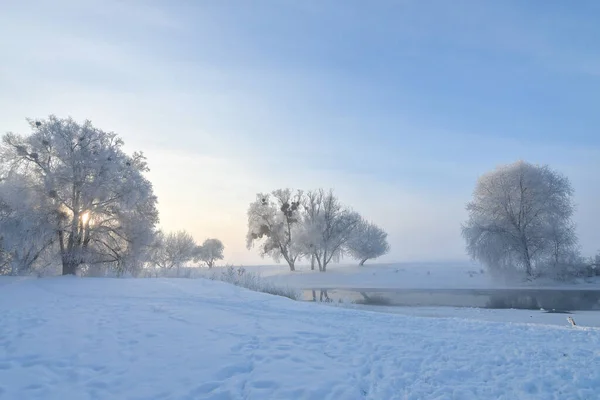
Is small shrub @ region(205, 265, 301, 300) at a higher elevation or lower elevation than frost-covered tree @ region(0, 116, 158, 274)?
lower

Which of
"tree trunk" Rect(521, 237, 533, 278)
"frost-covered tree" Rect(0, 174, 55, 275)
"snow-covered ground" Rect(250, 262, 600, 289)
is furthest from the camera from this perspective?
"tree trunk" Rect(521, 237, 533, 278)

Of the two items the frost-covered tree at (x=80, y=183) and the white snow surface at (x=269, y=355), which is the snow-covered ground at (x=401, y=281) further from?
the white snow surface at (x=269, y=355)

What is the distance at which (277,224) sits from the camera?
5256cm

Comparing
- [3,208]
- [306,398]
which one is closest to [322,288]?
[3,208]

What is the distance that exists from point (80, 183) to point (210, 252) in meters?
47.0

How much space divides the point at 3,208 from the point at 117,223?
5.22 m

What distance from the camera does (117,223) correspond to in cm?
2202

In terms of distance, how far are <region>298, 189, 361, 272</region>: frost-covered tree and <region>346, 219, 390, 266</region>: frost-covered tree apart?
4659 mm

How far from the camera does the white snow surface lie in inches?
214

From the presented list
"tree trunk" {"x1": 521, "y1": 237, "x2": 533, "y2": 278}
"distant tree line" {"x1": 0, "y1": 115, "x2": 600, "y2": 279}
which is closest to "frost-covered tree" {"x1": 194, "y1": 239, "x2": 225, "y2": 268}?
"distant tree line" {"x1": 0, "y1": 115, "x2": 600, "y2": 279}

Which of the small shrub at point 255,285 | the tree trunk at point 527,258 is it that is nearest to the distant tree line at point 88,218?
the tree trunk at point 527,258

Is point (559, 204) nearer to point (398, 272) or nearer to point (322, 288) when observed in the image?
point (398, 272)

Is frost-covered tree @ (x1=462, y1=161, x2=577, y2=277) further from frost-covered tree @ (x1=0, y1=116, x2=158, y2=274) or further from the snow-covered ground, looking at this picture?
frost-covered tree @ (x1=0, y1=116, x2=158, y2=274)

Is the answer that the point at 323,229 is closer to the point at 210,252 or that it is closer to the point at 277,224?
the point at 277,224
